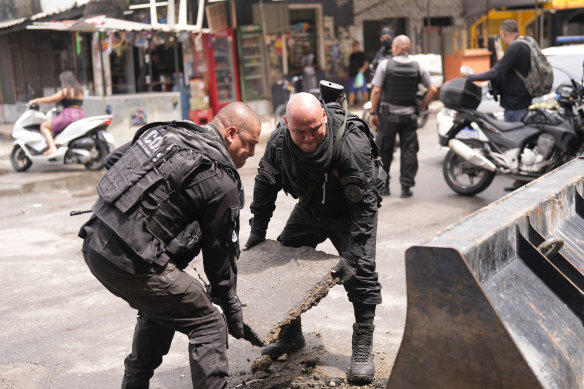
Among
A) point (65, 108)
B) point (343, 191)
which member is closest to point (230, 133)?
point (343, 191)

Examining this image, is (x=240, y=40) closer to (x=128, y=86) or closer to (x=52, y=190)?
(x=128, y=86)

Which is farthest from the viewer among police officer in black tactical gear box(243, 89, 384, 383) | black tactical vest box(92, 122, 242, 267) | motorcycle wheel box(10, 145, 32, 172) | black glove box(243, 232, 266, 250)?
motorcycle wheel box(10, 145, 32, 172)

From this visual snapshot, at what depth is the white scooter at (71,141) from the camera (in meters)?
11.8

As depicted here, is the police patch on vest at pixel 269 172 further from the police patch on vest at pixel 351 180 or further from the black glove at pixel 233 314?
the black glove at pixel 233 314

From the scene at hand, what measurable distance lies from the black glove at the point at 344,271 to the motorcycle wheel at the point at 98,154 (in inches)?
343

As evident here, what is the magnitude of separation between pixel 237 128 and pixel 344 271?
106 cm

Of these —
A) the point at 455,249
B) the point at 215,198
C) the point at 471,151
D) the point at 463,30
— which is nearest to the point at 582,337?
the point at 455,249

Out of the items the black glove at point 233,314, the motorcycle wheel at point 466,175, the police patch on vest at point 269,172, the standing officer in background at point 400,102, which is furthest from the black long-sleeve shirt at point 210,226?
the motorcycle wheel at point 466,175

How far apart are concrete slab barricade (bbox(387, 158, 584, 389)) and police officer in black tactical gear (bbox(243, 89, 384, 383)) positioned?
799mm

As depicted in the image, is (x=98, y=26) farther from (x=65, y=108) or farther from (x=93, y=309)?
(x=93, y=309)

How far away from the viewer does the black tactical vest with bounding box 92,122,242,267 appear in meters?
3.09

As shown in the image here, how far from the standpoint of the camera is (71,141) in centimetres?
1182

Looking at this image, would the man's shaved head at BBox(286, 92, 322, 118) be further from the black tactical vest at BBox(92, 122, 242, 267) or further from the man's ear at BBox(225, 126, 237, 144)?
the black tactical vest at BBox(92, 122, 242, 267)

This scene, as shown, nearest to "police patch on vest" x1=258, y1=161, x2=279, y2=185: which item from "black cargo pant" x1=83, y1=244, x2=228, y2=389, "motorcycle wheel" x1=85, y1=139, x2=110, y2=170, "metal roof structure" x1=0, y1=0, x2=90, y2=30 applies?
"black cargo pant" x1=83, y1=244, x2=228, y2=389
